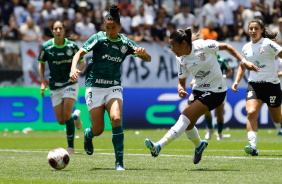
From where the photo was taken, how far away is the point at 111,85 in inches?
352

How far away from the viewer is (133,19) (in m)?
22.6

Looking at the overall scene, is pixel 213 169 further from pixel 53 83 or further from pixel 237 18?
pixel 237 18

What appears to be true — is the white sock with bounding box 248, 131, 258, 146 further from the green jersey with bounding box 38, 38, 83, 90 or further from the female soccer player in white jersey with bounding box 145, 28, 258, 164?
the green jersey with bounding box 38, 38, 83, 90

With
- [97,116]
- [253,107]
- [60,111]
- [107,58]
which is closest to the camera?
[107,58]

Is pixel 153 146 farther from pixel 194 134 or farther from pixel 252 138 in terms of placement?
pixel 252 138

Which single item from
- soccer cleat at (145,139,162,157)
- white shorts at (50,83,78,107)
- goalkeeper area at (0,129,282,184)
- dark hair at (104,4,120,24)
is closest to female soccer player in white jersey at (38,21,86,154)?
white shorts at (50,83,78,107)

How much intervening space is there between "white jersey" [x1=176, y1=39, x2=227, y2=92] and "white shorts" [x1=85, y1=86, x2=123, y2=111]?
3.58ft

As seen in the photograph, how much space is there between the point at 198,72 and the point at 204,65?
0.51 ft

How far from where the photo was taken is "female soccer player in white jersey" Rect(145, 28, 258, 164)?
853cm

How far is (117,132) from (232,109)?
12209 mm

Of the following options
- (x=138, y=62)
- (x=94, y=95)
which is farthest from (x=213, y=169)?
(x=138, y=62)

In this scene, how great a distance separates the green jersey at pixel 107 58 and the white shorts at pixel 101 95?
0.07 meters

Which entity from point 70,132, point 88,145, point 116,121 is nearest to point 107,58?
point 116,121

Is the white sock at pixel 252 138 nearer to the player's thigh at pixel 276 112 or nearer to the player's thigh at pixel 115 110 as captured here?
the player's thigh at pixel 276 112
